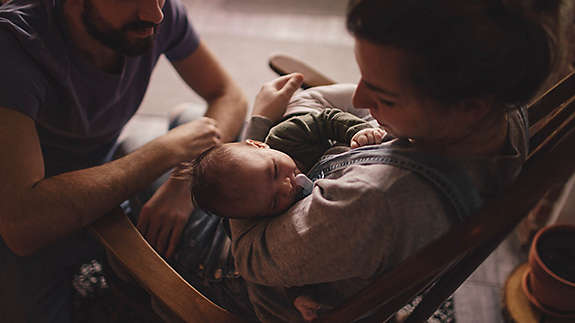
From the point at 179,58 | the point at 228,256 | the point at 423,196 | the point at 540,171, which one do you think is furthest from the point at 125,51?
the point at 540,171

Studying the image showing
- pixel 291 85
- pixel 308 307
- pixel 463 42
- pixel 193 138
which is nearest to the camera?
pixel 463 42

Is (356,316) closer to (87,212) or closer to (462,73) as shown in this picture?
(462,73)

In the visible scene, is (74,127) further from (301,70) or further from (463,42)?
(463,42)

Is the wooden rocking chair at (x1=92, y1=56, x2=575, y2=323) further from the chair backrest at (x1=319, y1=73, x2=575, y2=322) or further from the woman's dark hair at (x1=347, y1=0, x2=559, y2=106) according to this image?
the woman's dark hair at (x1=347, y1=0, x2=559, y2=106)

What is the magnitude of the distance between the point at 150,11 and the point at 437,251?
868 mm

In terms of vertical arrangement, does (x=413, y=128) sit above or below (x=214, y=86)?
above

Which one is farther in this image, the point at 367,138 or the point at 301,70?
the point at 301,70

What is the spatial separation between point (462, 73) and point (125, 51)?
0.88 metres

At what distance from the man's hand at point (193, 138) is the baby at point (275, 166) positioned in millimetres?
231

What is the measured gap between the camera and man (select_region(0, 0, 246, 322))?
944mm

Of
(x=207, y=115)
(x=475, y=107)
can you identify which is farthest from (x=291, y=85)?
(x=475, y=107)

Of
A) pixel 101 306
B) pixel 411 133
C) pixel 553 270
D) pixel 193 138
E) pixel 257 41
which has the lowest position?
pixel 101 306

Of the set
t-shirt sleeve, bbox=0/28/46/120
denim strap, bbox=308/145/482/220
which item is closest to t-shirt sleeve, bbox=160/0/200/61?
t-shirt sleeve, bbox=0/28/46/120

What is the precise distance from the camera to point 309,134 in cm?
94
